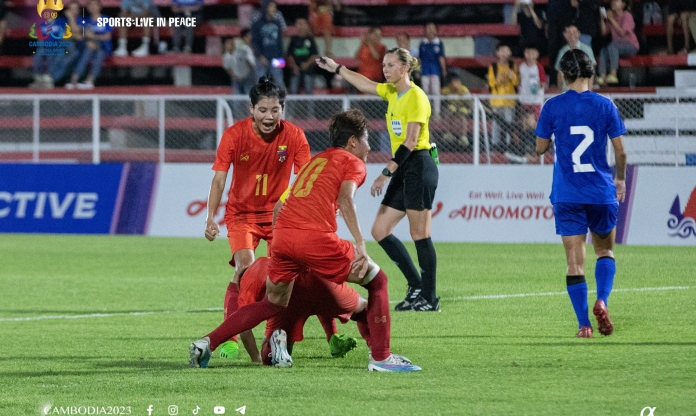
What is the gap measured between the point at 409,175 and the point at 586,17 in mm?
9887

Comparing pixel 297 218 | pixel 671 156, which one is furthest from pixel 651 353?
pixel 671 156

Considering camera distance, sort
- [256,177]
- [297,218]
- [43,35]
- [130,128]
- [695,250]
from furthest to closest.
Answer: [43,35] → [130,128] → [695,250] → [256,177] → [297,218]

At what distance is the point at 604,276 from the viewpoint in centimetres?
881

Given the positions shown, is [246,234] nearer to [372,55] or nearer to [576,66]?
[576,66]

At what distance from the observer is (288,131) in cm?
855

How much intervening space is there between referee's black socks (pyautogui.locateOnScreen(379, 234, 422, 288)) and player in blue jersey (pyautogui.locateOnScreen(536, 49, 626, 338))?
80.2 inches

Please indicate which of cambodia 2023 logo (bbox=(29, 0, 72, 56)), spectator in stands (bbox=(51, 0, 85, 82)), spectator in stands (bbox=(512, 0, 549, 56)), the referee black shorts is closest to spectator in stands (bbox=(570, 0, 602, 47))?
spectator in stands (bbox=(512, 0, 549, 56))

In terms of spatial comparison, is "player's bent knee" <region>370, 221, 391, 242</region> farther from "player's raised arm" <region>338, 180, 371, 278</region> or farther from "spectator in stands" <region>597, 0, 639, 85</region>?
"spectator in stands" <region>597, 0, 639, 85</region>

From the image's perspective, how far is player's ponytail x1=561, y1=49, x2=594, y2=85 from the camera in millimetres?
8453

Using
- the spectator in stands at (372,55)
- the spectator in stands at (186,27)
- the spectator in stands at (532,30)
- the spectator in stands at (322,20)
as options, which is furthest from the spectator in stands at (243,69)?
the spectator in stands at (532,30)

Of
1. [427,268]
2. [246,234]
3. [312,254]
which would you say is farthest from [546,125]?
[312,254]

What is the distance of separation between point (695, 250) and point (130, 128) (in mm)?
8844

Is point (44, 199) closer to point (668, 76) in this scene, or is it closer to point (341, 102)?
point (341, 102)

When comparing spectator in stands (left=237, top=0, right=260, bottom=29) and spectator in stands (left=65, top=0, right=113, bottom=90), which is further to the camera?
spectator in stands (left=237, top=0, right=260, bottom=29)
